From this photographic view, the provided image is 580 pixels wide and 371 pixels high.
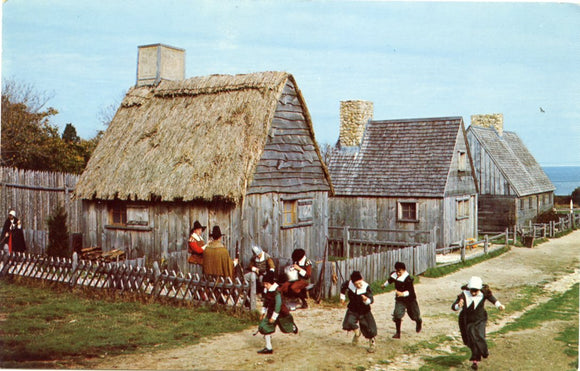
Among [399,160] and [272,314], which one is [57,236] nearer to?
[272,314]

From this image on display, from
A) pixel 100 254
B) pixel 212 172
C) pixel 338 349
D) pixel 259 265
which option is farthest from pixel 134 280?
pixel 338 349

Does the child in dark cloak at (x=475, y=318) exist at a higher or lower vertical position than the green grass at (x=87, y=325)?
higher

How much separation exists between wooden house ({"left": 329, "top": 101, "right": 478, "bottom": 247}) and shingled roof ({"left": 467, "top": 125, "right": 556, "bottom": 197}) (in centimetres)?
433

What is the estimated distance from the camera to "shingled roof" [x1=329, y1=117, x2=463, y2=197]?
2317cm

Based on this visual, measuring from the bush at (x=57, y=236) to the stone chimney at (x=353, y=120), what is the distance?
1443 centimetres

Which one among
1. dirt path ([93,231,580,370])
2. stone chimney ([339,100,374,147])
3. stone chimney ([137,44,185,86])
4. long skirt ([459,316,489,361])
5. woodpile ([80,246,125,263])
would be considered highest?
stone chimney ([137,44,185,86])

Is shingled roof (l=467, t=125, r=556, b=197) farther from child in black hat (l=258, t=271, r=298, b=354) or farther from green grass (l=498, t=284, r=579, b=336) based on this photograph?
child in black hat (l=258, t=271, r=298, b=354)

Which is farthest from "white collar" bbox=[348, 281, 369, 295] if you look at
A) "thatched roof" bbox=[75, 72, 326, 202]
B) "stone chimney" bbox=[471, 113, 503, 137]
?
"stone chimney" bbox=[471, 113, 503, 137]

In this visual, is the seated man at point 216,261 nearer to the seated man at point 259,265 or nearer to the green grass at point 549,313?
the seated man at point 259,265

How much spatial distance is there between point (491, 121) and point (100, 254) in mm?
25116

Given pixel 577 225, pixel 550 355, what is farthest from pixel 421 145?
pixel 550 355

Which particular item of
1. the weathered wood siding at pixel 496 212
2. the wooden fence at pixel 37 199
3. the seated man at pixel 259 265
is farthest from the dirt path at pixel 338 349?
the weathered wood siding at pixel 496 212

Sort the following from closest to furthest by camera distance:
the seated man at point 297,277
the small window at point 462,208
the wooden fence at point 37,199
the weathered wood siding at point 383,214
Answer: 1. the seated man at point 297,277
2. the wooden fence at point 37,199
3. the weathered wood siding at point 383,214
4. the small window at point 462,208

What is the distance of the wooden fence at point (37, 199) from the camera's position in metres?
15.8
